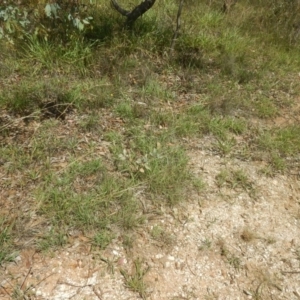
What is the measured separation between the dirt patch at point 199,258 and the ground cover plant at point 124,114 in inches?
2.8

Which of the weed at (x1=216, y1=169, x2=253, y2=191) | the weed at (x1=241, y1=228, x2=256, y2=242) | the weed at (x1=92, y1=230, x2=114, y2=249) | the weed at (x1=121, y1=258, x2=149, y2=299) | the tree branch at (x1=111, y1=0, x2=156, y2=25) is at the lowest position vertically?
the weed at (x1=121, y1=258, x2=149, y2=299)

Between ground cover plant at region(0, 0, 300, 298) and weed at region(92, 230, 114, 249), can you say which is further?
ground cover plant at region(0, 0, 300, 298)

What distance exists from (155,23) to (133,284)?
354 centimetres

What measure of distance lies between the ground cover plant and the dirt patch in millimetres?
70

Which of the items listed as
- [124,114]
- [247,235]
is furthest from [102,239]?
[124,114]

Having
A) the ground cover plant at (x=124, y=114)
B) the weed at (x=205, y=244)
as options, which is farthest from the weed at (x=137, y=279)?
the weed at (x=205, y=244)

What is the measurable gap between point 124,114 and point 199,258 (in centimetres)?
162

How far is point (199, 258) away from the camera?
90.7 inches

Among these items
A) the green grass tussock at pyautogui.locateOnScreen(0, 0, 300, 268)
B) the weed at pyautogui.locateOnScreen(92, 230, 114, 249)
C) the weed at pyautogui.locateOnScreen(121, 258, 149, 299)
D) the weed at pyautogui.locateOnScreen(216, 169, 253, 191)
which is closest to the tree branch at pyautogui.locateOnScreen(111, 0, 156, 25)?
the green grass tussock at pyautogui.locateOnScreen(0, 0, 300, 268)

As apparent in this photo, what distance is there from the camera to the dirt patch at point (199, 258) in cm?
206

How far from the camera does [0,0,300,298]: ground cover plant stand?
2400mm

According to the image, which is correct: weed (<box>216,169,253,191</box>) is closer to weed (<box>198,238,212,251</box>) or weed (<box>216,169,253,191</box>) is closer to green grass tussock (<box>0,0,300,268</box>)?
green grass tussock (<box>0,0,300,268</box>)

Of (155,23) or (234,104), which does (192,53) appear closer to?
(155,23)

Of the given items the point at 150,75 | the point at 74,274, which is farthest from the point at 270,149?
the point at 74,274
